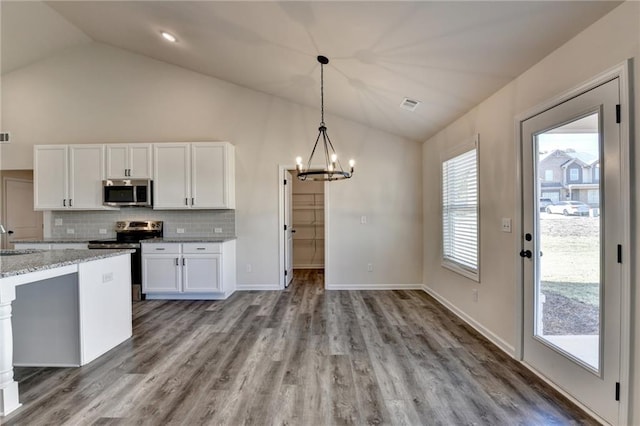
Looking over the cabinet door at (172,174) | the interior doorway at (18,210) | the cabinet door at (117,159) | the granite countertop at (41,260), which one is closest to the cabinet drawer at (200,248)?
the cabinet door at (172,174)

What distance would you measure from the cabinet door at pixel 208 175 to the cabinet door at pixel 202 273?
0.83 meters

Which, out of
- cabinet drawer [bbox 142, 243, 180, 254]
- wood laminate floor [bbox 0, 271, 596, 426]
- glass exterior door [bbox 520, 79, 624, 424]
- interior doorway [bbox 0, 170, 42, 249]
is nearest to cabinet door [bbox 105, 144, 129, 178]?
cabinet drawer [bbox 142, 243, 180, 254]

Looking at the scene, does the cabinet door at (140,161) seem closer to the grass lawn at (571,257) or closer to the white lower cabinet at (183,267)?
the white lower cabinet at (183,267)

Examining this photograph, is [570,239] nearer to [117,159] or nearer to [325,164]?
[325,164]

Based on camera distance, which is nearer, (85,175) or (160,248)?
(160,248)

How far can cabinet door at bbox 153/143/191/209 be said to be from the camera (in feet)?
15.3

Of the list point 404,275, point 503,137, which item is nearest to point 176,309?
point 404,275

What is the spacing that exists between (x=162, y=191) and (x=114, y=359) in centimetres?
269

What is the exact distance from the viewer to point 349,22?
2.49 meters

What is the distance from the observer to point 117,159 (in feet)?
15.4

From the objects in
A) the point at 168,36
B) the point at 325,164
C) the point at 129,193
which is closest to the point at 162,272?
the point at 129,193

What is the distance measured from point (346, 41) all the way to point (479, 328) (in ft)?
10.5

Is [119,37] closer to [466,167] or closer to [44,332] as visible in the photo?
[44,332]

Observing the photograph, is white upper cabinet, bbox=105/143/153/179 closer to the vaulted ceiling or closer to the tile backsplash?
the tile backsplash
